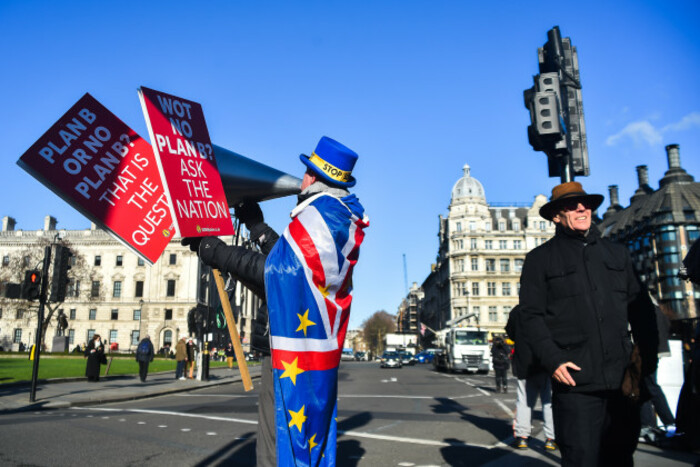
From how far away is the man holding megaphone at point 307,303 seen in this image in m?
2.42

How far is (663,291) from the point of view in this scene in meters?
58.1


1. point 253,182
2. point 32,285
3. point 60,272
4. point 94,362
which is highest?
point 60,272

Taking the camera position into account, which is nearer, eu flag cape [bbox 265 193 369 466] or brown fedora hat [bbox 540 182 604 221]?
eu flag cape [bbox 265 193 369 466]

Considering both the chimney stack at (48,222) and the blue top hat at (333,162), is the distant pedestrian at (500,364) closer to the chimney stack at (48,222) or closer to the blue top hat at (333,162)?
the blue top hat at (333,162)

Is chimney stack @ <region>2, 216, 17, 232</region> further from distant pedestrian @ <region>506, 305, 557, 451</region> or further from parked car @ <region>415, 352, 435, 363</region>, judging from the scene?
distant pedestrian @ <region>506, 305, 557, 451</region>

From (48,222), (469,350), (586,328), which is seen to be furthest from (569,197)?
(48,222)

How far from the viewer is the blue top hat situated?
2873 millimetres

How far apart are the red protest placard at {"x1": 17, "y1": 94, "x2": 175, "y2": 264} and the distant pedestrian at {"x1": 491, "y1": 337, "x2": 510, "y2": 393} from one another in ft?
47.8

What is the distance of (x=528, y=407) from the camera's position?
717 centimetres

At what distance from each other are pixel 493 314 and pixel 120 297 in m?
52.2

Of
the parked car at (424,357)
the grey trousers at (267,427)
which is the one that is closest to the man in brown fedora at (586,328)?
the grey trousers at (267,427)

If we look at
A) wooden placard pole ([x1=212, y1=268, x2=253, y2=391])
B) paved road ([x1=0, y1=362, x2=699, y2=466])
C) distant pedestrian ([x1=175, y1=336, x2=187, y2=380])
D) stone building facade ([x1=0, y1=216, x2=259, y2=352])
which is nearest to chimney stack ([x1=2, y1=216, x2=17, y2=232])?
stone building facade ([x1=0, y1=216, x2=259, y2=352])

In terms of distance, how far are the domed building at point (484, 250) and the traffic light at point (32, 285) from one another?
2867 inches

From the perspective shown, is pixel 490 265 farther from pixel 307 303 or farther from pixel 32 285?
pixel 307 303
